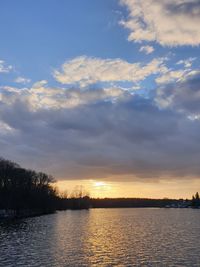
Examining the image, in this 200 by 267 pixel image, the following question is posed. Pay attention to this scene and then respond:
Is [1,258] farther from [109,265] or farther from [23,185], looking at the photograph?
[23,185]

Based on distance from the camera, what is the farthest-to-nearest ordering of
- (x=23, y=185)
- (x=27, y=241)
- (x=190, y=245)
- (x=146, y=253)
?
(x=23, y=185)
(x=27, y=241)
(x=190, y=245)
(x=146, y=253)

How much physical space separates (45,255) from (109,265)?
9.17 meters

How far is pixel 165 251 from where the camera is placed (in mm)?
52812

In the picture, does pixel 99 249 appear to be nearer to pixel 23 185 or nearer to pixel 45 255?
pixel 45 255

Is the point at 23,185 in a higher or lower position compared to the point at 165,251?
higher

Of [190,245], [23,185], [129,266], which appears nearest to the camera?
[129,266]

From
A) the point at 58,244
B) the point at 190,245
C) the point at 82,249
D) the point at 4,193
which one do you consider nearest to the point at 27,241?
the point at 58,244

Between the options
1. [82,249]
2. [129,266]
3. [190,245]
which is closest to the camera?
[129,266]

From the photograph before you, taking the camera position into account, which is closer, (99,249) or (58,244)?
(99,249)

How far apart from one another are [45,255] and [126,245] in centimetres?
1584

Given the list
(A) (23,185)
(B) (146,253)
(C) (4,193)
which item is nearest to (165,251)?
(B) (146,253)

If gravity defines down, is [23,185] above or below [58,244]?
above

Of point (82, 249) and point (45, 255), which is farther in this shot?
point (82, 249)

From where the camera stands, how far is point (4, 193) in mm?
161875
